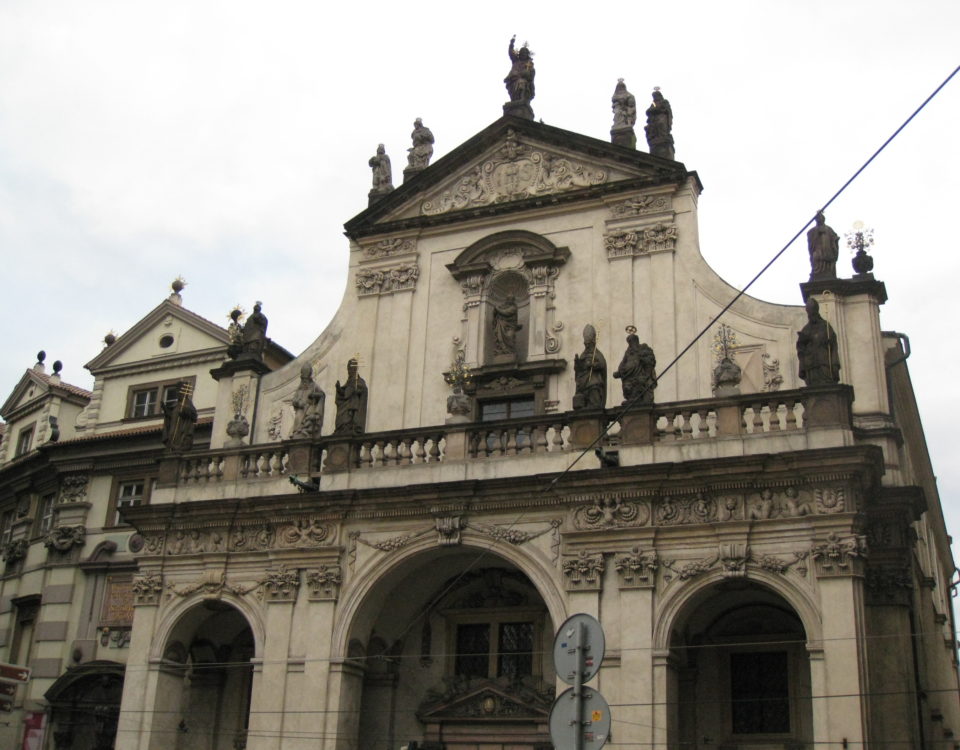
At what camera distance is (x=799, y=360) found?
1930cm

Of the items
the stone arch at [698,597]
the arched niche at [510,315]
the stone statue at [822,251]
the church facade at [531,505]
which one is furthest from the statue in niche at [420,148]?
the stone arch at [698,597]

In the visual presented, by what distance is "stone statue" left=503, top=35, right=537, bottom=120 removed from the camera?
83.3 feet

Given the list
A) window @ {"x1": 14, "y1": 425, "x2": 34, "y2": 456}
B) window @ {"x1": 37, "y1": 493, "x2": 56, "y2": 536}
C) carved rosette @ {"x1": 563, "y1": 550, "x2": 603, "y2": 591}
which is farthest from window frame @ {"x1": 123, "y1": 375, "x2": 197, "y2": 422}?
carved rosette @ {"x1": 563, "y1": 550, "x2": 603, "y2": 591}

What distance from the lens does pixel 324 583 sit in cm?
2047

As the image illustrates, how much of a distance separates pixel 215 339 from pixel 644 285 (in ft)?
40.4

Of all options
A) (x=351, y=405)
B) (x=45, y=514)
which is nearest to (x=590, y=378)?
(x=351, y=405)

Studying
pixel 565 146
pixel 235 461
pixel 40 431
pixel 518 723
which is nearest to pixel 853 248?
pixel 565 146

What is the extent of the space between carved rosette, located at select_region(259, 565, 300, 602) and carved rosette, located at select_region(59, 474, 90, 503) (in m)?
8.95

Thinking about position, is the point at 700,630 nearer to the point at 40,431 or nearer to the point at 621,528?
the point at 621,528

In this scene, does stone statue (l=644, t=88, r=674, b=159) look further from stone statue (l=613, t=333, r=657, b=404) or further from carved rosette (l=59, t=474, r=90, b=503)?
carved rosette (l=59, t=474, r=90, b=503)

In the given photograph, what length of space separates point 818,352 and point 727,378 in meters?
1.75

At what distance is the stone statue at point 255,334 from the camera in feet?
82.4

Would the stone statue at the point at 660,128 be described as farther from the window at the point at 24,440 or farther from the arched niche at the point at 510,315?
the window at the point at 24,440

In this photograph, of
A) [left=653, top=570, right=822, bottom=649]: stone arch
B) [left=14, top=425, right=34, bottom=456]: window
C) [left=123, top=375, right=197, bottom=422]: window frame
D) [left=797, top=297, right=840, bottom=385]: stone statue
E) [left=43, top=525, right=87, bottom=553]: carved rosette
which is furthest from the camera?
[left=14, top=425, right=34, bottom=456]: window
